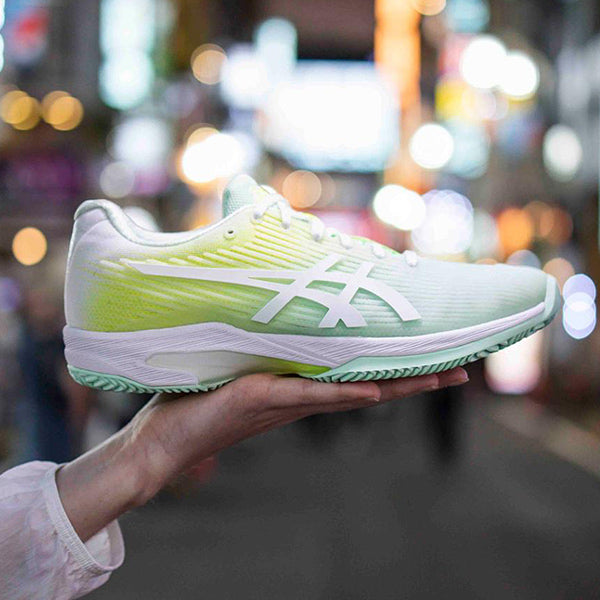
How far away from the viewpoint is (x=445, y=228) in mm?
31578

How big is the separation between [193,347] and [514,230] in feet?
87.0

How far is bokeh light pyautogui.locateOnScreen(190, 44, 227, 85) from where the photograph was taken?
22.4 m

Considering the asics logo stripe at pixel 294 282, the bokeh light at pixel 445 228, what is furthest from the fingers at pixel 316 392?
the bokeh light at pixel 445 228

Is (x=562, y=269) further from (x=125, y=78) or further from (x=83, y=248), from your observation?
(x=83, y=248)

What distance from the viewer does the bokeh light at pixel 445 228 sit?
103 ft

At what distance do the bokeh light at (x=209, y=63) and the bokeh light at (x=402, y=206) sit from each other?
8659 mm

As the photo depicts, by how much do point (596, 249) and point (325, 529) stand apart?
16531 millimetres

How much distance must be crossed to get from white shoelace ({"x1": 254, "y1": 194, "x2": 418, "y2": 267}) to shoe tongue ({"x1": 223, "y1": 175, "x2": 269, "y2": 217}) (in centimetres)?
2

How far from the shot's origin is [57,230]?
1243 centimetres

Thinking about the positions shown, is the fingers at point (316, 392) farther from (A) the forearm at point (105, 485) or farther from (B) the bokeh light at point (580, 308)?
(B) the bokeh light at point (580, 308)

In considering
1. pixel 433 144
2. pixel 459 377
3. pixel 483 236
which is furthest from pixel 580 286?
pixel 459 377

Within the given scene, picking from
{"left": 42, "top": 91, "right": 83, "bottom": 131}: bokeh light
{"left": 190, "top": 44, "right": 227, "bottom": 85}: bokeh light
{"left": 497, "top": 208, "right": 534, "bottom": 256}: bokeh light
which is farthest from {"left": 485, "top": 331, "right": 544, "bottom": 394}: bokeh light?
{"left": 42, "top": 91, "right": 83, "bottom": 131}: bokeh light

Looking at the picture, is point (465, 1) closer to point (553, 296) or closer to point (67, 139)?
point (67, 139)

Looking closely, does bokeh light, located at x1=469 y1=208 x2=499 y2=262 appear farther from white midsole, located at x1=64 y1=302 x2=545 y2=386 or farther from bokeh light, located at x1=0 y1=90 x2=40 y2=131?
white midsole, located at x1=64 y1=302 x2=545 y2=386
